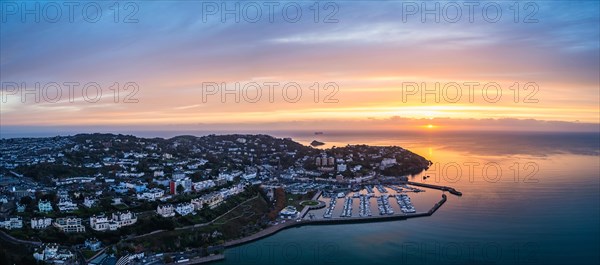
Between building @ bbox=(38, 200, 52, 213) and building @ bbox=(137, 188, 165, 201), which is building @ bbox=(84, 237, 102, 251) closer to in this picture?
building @ bbox=(38, 200, 52, 213)

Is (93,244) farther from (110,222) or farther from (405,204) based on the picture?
(405,204)

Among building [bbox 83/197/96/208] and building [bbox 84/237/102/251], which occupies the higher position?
building [bbox 83/197/96/208]

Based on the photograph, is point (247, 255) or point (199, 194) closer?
point (247, 255)

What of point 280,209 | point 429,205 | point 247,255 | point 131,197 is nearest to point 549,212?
point 429,205

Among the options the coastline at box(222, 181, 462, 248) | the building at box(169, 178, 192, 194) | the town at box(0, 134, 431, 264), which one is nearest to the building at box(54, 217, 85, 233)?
the town at box(0, 134, 431, 264)

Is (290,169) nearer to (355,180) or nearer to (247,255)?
(355,180)

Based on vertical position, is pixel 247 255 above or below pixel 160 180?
below
